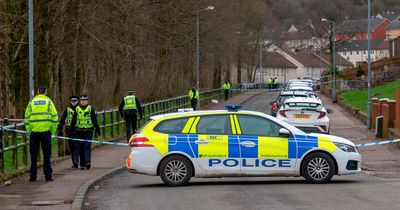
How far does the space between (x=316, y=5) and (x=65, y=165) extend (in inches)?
3432

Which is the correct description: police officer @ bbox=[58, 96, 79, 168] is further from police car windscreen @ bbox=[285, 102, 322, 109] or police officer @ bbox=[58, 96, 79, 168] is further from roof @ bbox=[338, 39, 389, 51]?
roof @ bbox=[338, 39, 389, 51]

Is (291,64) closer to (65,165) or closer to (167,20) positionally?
(167,20)

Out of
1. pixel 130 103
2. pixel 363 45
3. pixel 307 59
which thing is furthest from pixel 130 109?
pixel 363 45

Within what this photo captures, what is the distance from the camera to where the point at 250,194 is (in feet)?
42.3

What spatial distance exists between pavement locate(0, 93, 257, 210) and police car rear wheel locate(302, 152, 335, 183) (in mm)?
4208

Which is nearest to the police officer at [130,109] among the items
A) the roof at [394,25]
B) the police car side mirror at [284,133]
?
the police car side mirror at [284,133]

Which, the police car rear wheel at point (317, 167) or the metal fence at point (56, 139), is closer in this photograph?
the police car rear wheel at point (317, 167)

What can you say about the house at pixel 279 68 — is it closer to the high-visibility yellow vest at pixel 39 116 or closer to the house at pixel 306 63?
the house at pixel 306 63

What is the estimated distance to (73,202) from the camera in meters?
12.0

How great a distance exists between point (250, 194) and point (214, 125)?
1971 millimetres

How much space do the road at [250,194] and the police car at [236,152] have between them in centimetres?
28

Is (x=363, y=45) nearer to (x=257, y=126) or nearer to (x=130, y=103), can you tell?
(x=130, y=103)

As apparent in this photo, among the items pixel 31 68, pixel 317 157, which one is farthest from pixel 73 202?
pixel 31 68

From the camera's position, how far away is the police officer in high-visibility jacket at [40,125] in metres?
14.9
